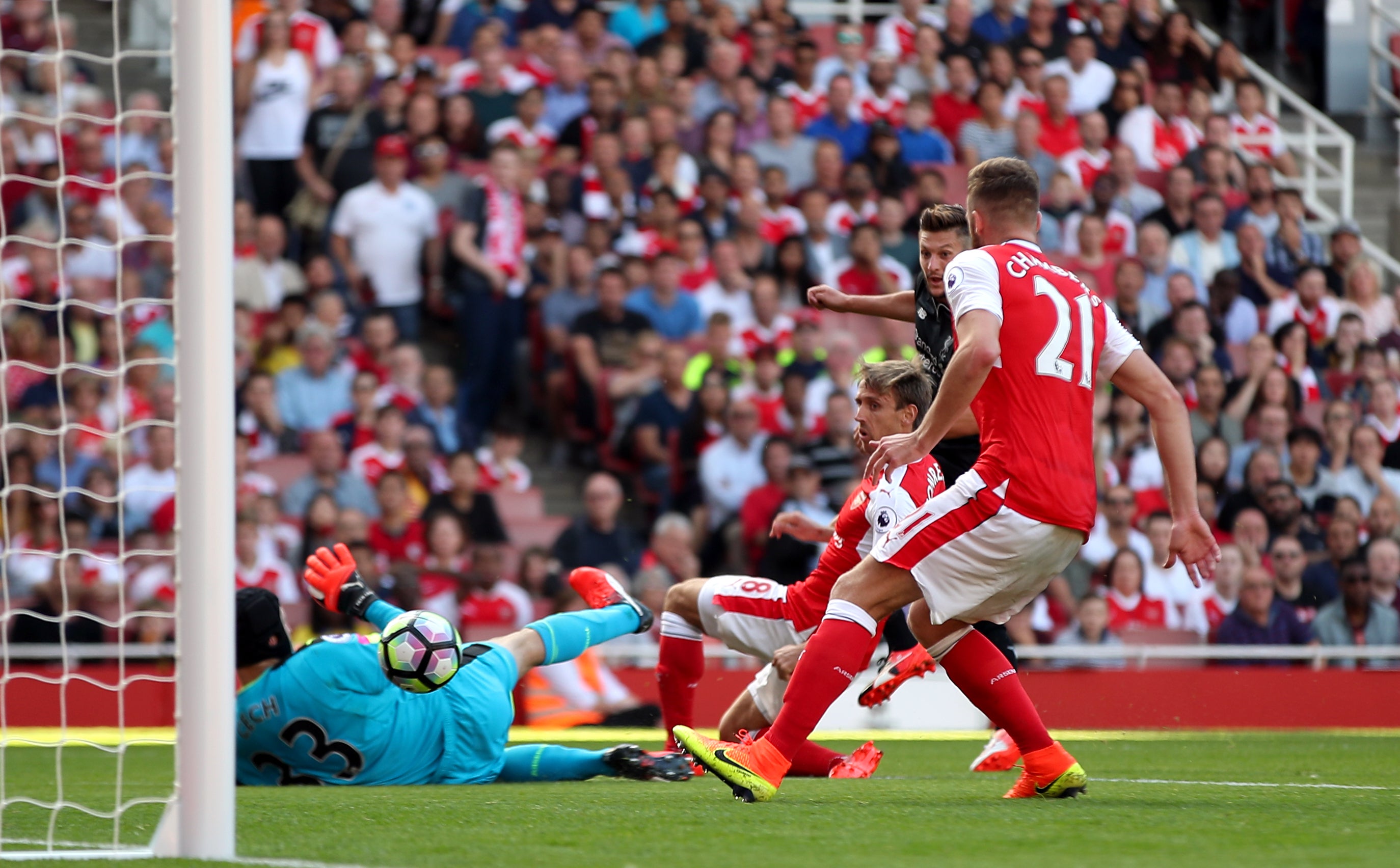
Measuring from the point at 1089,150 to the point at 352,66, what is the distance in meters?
5.49

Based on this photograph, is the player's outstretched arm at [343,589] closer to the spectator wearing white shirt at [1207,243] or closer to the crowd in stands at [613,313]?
the crowd in stands at [613,313]

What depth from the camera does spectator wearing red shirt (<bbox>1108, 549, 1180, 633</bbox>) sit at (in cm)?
1070

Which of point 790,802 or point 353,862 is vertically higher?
point 353,862

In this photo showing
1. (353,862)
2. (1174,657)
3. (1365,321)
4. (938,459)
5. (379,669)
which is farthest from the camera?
(1365,321)

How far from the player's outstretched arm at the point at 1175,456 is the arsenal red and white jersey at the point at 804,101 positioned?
312 inches

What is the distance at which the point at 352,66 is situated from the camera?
11812 millimetres

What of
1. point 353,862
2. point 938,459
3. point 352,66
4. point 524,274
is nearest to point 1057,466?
point 938,459

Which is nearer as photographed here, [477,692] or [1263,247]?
[477,692]

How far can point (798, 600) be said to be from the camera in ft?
20.7

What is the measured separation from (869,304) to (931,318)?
0.76 ft

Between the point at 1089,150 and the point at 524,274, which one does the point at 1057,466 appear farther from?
the point at 1089,150

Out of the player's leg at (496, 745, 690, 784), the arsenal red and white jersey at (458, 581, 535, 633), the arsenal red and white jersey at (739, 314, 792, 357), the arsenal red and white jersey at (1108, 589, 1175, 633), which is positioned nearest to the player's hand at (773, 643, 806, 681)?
the player's leg at (496, 745, 690, 784)

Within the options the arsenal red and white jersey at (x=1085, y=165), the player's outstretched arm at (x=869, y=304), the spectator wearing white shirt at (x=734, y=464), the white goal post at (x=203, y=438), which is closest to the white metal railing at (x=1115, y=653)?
the spectator wearing white shirt at (x=734, y=464)

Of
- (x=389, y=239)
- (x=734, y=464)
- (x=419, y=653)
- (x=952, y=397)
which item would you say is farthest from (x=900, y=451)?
(x=389, y=239)
